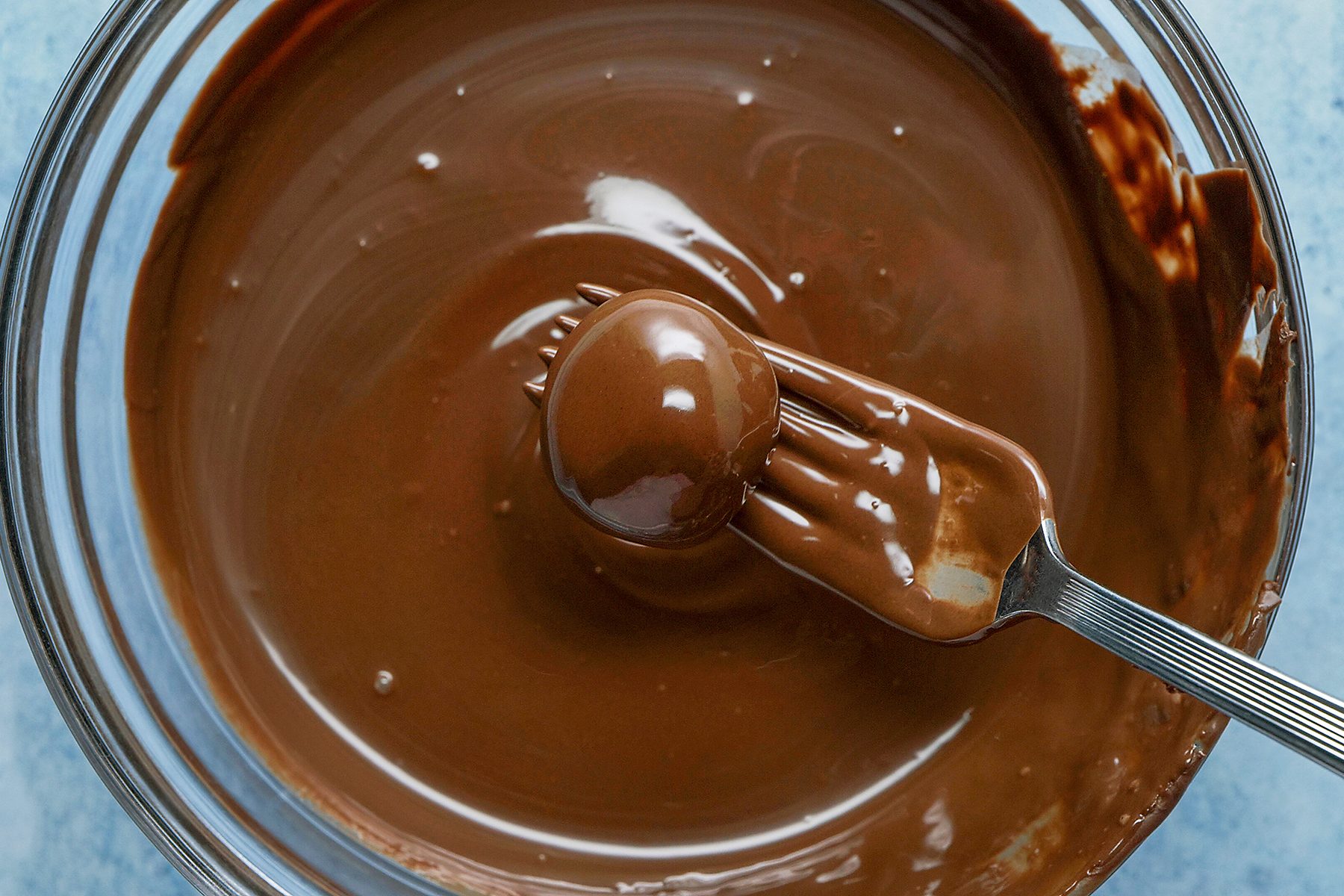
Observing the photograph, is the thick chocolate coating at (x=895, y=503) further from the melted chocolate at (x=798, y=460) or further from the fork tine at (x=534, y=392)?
the fork tine at (x=534, y=392)

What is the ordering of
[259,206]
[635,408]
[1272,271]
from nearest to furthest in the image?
[635,408], [1272,271], [259,206]

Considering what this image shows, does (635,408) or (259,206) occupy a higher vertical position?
(259,206)

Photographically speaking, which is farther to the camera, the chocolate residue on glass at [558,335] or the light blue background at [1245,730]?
the light blue background at [1245,730]

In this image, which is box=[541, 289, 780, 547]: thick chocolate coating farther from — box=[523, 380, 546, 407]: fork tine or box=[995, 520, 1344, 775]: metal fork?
box=[995, 520, 1344, 775]: metal fork

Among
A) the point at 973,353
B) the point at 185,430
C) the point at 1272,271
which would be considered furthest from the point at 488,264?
the point at 1272,271

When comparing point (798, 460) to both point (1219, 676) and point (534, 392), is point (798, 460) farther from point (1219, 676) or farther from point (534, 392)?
point (1219, 676)

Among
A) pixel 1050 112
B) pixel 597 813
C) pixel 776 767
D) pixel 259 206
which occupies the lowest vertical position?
pixel 597 813

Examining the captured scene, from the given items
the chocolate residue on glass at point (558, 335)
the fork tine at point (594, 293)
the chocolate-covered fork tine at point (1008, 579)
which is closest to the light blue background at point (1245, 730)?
the chocolate residue on glass at point (558, 335)

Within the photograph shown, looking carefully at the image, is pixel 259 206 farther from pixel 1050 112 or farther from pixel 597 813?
pixel 1050 112
